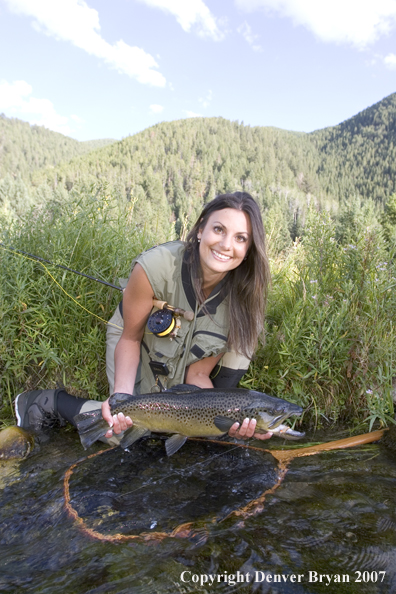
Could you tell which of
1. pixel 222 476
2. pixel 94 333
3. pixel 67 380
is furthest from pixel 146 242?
pixel 222 476

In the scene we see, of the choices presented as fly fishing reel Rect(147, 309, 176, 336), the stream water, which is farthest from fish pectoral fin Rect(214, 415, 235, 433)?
fly fishing reel Rect(147, 309, 176, 336)

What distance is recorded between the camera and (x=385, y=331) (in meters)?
4.68

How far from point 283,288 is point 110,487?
11.4 ft

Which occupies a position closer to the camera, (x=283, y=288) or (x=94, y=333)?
(x=94, y=333)

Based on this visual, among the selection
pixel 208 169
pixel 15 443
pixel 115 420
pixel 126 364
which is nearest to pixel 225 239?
pixel 126 364

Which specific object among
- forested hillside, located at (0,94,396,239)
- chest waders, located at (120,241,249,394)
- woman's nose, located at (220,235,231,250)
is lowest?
chest waders, located at (120,241,249,394)

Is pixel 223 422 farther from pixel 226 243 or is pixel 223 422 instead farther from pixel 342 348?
pixel 342 348

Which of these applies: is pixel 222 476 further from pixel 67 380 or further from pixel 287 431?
pixel 67 380

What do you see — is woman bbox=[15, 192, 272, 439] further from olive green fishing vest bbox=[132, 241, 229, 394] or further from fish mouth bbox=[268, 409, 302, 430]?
fish mouth bbox=[268, 409, 302, 430]

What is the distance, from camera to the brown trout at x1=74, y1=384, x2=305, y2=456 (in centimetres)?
320

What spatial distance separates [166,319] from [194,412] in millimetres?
906

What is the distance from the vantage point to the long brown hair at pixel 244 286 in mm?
3725

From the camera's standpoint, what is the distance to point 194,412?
3299 mm
